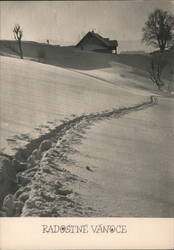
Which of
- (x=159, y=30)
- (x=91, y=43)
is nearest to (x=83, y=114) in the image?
(x=91, y=43)

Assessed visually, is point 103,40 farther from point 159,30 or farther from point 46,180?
point 46,180

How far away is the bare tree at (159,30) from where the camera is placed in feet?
6.60

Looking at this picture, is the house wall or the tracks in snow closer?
the tracks in snow

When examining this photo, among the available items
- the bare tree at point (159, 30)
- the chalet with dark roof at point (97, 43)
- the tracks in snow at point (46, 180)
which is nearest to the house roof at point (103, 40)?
the chalet with dark roof at point (97, 43)

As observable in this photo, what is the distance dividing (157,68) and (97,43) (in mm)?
316

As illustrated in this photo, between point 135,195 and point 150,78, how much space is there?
0.65m

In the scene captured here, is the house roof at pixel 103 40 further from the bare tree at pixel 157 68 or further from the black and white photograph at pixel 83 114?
the bare tree at pixel 157 68

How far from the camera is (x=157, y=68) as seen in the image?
6.93ft

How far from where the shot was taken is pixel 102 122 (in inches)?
84.0

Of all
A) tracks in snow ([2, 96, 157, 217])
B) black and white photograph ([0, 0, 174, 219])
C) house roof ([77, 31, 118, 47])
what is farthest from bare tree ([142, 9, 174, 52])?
tracks in snow ([2, 96, 157, 217])

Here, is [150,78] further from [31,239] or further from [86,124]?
[31,239]

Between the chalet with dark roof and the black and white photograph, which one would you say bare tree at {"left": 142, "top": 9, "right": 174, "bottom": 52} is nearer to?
the black and white photograph

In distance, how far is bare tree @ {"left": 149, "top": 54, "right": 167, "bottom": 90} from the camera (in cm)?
207

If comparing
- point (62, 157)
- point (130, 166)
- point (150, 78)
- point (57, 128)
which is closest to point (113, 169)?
point (130, 166)
